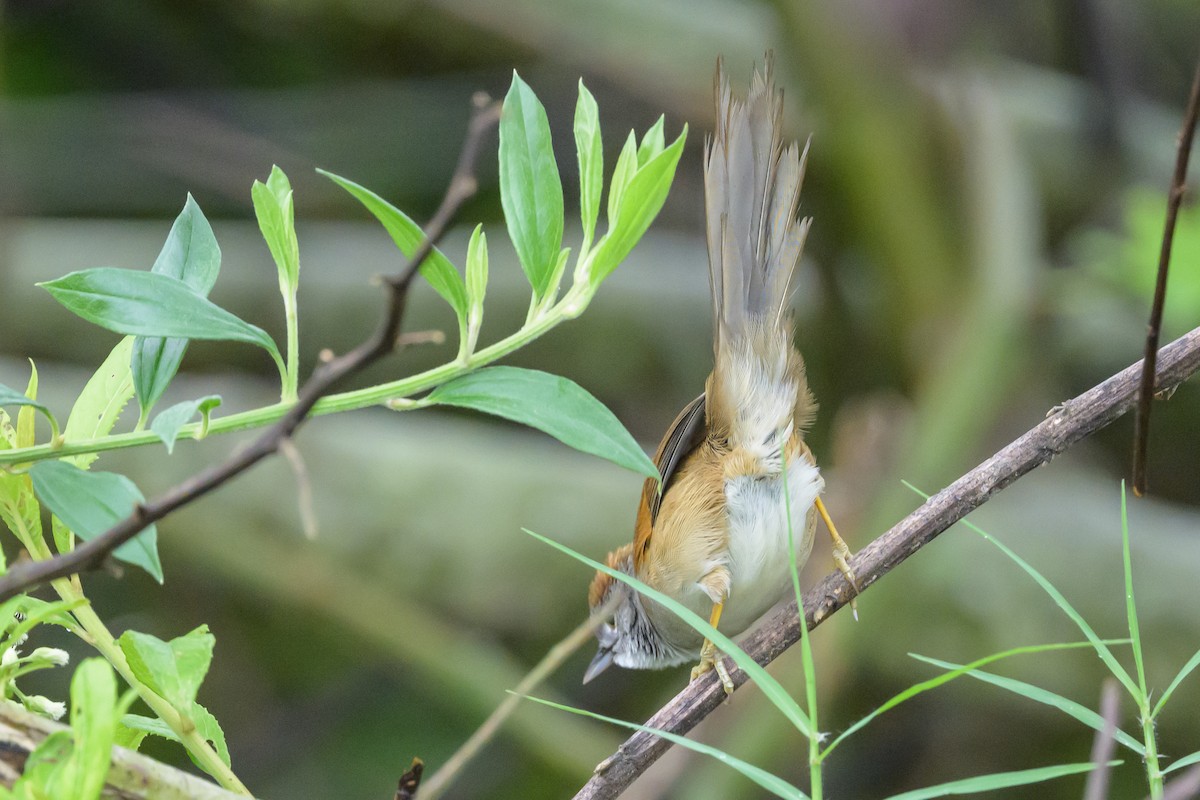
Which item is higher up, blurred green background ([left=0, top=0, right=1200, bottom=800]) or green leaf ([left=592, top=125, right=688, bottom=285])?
blurred green background ([left=0, top=0, right=1200, bottom=800])

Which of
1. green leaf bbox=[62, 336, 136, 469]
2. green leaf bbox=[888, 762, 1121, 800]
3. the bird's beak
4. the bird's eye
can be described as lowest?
green leaf bbox=[888, 762, 1121, 800]

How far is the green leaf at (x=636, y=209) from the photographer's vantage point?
25.7 inches

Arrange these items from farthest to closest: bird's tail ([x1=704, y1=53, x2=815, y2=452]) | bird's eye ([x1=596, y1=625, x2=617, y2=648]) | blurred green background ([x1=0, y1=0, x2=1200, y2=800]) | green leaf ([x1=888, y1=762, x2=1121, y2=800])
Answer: blurred green background ([x1=0, y1=0, x2=1200, y2=800]) < bird's eye ([x1=596, y1=625, x2=617, y2=648]) < bird's tail ([x1=704, y1=53, x2=815, y2=452]) < green leaf ([x1=888, y1=762, x2=1121, y2=800])

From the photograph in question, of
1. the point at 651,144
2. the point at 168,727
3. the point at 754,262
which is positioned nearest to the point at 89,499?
the point at 168,727

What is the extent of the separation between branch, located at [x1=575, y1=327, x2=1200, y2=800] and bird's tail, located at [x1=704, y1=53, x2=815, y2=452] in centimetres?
40

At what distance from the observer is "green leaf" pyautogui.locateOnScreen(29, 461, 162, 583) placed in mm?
546

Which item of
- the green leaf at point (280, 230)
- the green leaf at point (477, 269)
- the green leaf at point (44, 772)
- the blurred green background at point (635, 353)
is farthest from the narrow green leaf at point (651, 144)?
the blurred green background at point (635, 353)

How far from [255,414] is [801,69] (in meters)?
2.97

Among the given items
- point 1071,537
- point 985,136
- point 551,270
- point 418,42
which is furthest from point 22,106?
point 551,270

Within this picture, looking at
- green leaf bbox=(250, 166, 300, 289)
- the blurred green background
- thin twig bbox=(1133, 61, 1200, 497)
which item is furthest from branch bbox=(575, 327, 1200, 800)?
the blurred green background

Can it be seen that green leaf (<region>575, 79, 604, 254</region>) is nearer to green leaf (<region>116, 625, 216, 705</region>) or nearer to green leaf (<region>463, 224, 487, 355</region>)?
green leaf (<region>463, 224, 487, 355</region>)

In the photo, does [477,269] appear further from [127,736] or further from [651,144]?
[127,736]

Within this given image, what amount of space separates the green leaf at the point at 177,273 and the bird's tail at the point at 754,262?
0.48 m

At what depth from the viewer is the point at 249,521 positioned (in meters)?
A: 3.45
